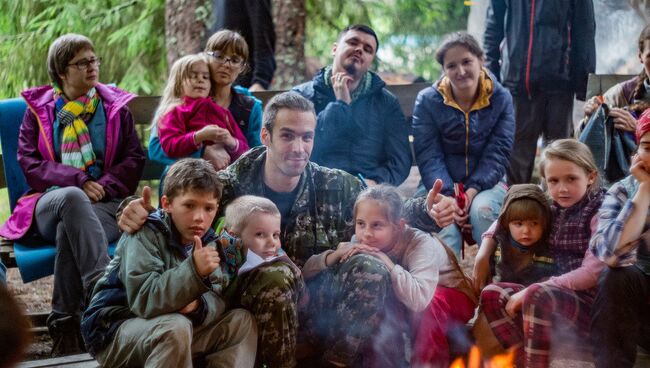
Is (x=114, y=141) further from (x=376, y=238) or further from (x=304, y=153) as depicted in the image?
(x=376, y=238)

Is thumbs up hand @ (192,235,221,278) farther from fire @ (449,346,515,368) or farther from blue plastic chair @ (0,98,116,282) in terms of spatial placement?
blue plastic chair @ (0,98,116,282)

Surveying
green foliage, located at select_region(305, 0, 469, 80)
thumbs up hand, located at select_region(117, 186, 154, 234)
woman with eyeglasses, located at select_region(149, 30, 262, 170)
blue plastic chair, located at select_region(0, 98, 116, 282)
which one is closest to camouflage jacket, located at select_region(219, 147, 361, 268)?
thumbs up hand, located at select_region(117, 186, 154, 234)

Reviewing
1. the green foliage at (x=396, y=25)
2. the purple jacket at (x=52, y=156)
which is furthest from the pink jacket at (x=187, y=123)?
the green foliage at (x=396, y=25)

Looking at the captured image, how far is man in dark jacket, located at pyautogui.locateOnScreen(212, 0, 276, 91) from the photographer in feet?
21.6

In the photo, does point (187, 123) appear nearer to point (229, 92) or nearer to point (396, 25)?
point (229, 92)

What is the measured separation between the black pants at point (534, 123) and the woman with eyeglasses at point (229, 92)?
1.87m

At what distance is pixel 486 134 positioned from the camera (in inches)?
211

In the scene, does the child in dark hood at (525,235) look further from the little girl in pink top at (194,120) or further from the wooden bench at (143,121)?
the wooden bench at (143,121)

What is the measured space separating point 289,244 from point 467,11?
6.19 meters

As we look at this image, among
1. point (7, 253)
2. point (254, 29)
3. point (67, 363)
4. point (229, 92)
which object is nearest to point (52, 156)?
point (7, 253)

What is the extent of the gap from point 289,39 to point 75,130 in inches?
116

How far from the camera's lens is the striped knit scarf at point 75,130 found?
510cm

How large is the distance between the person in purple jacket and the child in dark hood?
2134mm

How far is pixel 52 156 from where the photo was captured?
16.8ft
